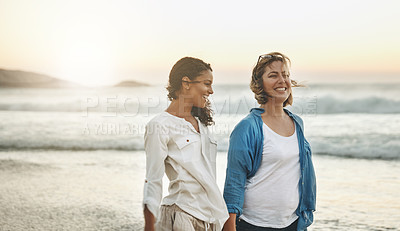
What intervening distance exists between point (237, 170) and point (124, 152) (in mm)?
7808

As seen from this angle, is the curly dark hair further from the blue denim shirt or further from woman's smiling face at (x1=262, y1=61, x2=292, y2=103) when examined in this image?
woman's smiling face at (x1=262, y1=61, x2=292, y2=103)

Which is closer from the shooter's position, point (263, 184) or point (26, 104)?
point (263, 184)

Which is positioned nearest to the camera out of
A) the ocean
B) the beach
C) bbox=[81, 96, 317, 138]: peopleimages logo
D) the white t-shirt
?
the white t-shirt

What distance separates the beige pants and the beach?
2746 mm

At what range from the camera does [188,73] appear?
2387 millimetres

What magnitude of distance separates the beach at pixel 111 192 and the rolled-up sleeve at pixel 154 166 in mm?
2948

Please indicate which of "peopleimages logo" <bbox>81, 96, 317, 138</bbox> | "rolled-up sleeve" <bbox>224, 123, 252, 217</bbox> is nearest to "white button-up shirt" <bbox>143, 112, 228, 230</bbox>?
"rolled-up sleeve" <bbox>224, 123, 252, 217</bbox>

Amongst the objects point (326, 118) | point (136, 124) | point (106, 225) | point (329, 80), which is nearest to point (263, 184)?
point (106, 225)

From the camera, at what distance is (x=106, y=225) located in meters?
4.95

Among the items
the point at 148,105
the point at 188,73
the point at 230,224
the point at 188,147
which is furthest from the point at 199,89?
the point at 148,105

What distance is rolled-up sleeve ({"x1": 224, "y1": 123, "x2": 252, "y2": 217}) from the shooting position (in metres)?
2.38

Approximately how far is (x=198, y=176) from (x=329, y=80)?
719 inches

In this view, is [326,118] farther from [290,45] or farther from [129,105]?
[129,105]

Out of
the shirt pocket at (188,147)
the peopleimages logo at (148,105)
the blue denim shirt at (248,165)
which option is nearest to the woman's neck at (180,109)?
the shirt pocket at (188,147)
